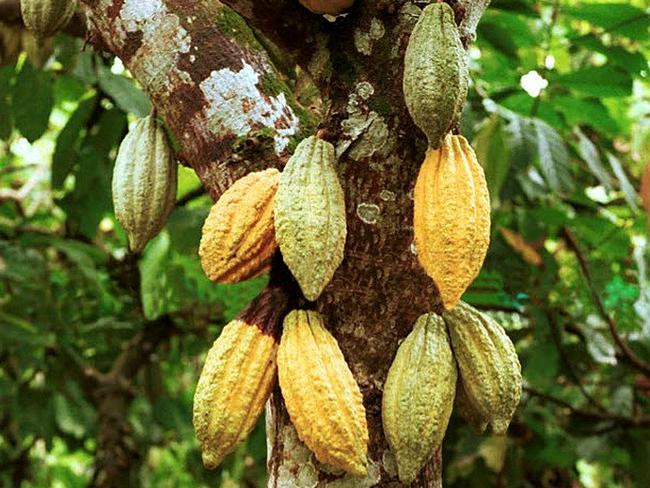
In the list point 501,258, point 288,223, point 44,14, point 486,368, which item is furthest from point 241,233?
point 501,258

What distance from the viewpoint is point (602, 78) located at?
82.8 inches

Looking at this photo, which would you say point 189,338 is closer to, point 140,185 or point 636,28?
point 636,28

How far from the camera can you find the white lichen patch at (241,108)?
110cm

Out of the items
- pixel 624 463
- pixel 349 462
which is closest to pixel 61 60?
pixel 349 462

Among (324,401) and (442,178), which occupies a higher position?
(442,178)

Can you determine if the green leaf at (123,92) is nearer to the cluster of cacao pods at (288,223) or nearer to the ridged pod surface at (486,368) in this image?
the cluster of cacao pods at (288,223)

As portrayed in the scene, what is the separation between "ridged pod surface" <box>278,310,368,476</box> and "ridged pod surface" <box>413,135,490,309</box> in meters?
0.14

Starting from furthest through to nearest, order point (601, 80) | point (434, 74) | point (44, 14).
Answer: point (601, 80), point (44, 14), point (434, 74)

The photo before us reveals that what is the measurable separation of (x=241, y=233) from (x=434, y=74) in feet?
0.90

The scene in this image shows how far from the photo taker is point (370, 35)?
0.99 metres

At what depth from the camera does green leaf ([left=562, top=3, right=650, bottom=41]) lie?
196cm

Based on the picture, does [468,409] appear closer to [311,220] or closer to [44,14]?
[311,220]

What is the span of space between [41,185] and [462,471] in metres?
2.11

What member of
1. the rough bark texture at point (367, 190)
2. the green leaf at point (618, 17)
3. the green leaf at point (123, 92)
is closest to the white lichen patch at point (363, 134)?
the rough bark texture at point (367, 190)
